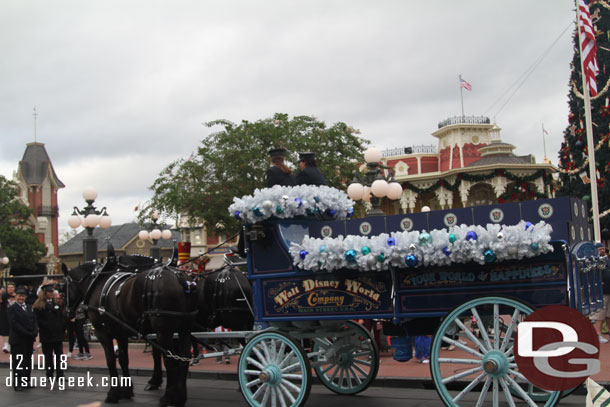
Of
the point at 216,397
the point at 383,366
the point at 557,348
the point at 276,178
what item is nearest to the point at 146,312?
the point at 216,397

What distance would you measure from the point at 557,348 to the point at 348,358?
333 cm

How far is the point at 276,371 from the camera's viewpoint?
267 inches

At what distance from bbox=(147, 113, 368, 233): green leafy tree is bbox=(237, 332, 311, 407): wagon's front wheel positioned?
638 inches

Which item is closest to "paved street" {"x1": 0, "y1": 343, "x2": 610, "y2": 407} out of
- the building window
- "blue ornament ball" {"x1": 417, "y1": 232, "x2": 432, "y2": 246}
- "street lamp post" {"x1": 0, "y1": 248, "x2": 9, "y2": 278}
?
"blue ornament ball" {"x1": 417, "y1": 232, "x2": 432, "y2": 246}

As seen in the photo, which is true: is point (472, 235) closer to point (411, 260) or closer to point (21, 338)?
point (411, 260)

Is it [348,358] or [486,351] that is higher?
[486,351]

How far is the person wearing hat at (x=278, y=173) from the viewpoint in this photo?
Answer: 25.4 ft

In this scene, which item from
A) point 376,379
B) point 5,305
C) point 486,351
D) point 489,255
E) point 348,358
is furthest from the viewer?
point 5,305

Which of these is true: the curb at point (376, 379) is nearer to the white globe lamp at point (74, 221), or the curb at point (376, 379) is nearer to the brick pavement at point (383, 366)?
the brick pavement at point (383, 366)

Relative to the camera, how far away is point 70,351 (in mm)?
15391

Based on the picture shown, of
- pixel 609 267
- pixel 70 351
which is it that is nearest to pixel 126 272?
pixel 70 351

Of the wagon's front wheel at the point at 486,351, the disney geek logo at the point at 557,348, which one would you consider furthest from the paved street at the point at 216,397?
the disney geek logo at the point at 557,348

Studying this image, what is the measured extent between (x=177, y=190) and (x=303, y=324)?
1749 centimetres

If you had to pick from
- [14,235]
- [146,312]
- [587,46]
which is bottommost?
[146,312]
